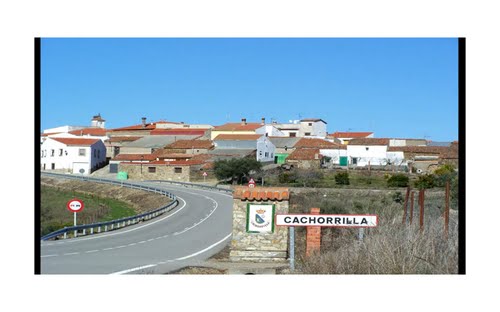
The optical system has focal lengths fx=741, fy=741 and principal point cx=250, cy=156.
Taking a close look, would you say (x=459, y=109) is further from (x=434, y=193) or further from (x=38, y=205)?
(x=38, y=205)

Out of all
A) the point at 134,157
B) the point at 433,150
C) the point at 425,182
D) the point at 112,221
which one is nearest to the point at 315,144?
the point at 425,182

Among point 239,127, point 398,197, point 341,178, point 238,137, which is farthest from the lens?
point 341,178

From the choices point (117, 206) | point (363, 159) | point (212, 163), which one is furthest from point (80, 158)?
point (363, 159)

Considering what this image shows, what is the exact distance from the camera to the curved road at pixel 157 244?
8.61m

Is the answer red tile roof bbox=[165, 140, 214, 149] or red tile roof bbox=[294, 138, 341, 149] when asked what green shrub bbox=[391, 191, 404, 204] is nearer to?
red tile roof bbox=[294, 138, 341, 149]

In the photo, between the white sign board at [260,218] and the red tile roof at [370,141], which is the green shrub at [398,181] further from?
the white sign board at [260,218]

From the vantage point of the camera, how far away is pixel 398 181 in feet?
36.6

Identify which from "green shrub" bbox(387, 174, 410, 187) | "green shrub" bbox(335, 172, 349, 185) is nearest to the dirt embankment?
"green shrub" bbox(335, 172, 349, 185)

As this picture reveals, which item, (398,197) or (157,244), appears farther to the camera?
(398,197)

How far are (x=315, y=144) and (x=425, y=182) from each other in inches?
69.1

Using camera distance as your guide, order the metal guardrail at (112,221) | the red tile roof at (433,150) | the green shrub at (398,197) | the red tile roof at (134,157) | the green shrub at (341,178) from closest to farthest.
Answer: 1. the red tile roof at (433,150)
2. the metal guardrail at (112,221)
3. the green shrub at (398,197)
4. the red tile roof at (134,157)
5. the green shrub at (341,178)

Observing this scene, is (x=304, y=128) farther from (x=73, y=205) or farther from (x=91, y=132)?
(x=73, y=205)

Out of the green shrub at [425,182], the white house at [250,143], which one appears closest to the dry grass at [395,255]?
the green shrub at [425,182]

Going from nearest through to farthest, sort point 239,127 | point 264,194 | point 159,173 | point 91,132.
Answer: point 264,194 → point 239,127 → point 91,132 → point 159,173
